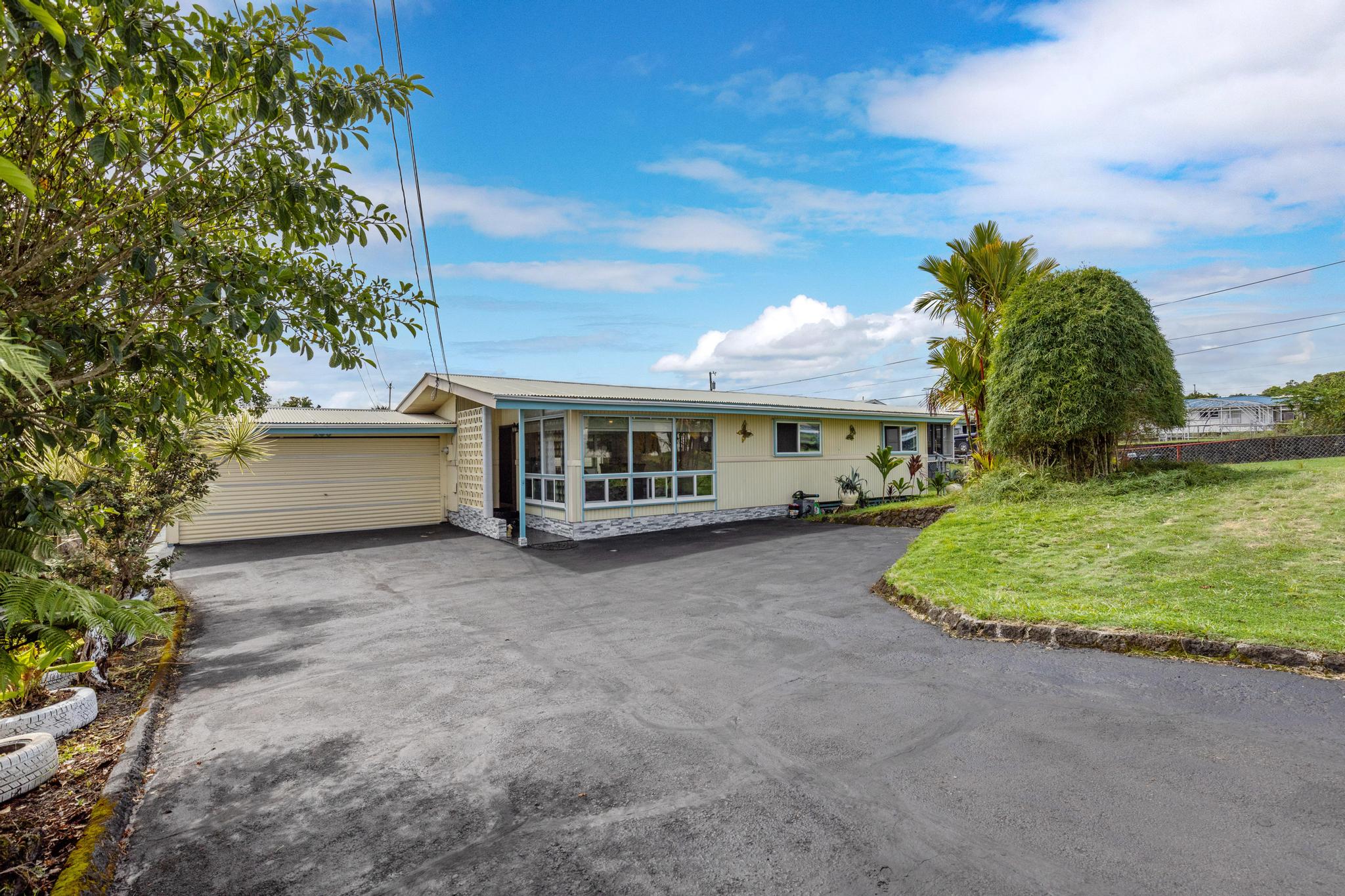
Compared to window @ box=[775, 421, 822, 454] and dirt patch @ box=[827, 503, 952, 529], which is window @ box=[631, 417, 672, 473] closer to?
window @ box=[775, 421, 822, 454]

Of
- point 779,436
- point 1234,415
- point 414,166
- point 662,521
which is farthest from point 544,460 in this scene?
point 1234,415

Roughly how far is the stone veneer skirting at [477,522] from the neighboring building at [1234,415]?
26.8 m

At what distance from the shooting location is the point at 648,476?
13922mm

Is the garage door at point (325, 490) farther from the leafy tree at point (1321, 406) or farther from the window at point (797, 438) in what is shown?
the leafy tree at point (1321, 406)

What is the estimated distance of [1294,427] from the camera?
70.8 ft

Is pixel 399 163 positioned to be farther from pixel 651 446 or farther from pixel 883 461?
pixel 883 461

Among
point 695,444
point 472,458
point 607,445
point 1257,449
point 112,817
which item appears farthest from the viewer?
point 1257,449

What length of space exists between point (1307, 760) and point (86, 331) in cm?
637

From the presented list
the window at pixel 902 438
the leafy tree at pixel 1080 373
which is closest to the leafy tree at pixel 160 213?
the leafy tree at pixel 1080 373

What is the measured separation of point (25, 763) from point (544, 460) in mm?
10617

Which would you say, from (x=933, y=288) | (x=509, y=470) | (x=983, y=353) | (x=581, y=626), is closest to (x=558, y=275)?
(x=509, y=470)

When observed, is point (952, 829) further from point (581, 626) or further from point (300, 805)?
point (581, 626)

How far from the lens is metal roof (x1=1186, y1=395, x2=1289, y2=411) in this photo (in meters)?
33.1

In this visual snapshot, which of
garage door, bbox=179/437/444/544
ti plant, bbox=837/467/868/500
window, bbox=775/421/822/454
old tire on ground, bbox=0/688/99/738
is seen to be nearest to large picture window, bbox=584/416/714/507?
window, bbox=775/421/822/454
